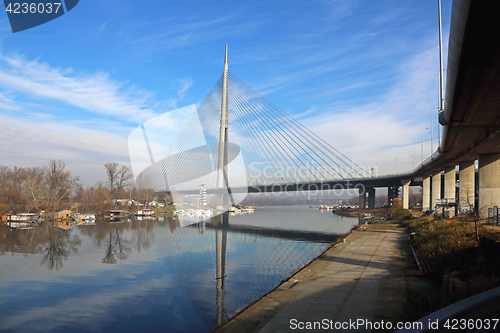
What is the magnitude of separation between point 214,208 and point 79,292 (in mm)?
81949

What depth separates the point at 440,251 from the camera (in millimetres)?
14258

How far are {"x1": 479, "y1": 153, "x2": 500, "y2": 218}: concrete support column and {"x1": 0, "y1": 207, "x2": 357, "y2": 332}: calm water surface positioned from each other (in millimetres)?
15486

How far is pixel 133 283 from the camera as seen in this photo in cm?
1703

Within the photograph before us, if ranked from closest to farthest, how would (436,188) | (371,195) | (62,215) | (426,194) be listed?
1. (436,188)
2. (426,194)
3. (62,215)
4. (371,195)

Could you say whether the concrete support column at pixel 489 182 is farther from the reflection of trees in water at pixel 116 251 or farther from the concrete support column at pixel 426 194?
the reflection of trees in water at pixel 116 251

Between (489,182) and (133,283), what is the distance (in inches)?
1169

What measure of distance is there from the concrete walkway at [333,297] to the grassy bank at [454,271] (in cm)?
85

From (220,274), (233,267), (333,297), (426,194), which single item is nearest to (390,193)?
(426,194)

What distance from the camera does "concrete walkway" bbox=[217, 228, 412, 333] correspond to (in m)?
9.11

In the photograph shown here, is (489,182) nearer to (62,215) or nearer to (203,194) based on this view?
(203,194)

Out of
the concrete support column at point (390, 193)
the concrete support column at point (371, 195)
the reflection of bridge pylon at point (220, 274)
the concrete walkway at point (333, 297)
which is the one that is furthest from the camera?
the concrete support column at point (390, 193)

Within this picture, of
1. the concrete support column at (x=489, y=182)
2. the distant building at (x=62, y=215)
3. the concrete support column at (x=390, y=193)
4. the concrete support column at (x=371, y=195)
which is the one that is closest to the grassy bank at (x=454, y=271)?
the concrete support column at (x=489, y=182)

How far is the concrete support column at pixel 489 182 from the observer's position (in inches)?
1105

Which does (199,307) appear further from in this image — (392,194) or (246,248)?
(392,194)
